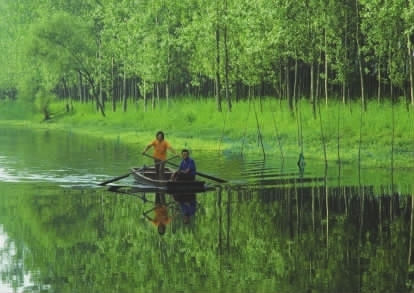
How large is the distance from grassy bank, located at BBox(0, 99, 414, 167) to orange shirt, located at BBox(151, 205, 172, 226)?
10962 mm

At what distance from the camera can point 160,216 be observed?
73.7 ft

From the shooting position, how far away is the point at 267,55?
47000 millimetres

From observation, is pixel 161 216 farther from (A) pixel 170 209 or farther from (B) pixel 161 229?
(B) pixel 161 229

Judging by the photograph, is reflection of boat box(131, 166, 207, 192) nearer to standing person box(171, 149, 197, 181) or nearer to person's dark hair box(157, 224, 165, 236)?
standing person box(171, 149, 197, 181)

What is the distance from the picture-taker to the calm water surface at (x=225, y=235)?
14.7 meters

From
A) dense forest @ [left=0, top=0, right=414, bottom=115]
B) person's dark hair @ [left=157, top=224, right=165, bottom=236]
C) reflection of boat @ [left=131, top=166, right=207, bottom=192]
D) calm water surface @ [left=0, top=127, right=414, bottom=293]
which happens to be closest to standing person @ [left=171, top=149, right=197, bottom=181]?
reflection of boat @ [left=131, top=166, right=207, bottom=192]

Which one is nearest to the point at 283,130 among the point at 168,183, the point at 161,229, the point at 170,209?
the point at 168,183

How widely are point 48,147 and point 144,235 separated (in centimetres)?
3182

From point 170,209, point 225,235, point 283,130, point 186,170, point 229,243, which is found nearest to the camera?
point 229,243

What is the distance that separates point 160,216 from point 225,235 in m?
3.60

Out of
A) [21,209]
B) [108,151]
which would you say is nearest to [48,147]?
[108,151]

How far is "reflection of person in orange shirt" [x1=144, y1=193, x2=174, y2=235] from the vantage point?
20719mm

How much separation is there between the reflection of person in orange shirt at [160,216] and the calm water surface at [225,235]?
23cm

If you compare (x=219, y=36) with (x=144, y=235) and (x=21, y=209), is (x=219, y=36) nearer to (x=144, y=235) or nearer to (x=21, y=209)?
(x=21, y=209)
